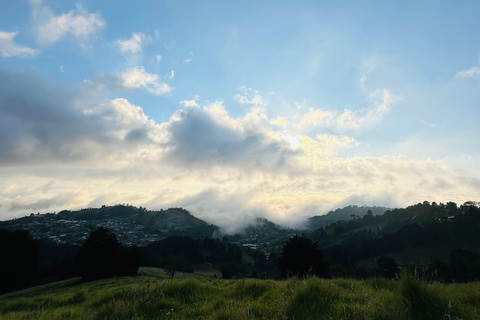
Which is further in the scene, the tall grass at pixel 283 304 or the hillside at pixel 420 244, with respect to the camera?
the hillside at pixel 420 244

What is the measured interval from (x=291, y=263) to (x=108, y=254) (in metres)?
47.9

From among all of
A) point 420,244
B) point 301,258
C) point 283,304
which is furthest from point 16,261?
point 420,244

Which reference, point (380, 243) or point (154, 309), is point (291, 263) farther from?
point (380, 243)

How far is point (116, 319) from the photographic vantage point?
231 inches

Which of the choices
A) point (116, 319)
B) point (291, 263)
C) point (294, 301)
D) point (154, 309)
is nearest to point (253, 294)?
point (294, 301)

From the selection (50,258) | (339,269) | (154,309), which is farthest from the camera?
(50,258)

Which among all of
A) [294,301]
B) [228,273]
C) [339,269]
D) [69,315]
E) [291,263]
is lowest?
[228,273]

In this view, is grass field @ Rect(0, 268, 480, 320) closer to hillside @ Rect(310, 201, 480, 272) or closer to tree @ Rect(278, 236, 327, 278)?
tree @ Rect(278, 236, 327, 278)

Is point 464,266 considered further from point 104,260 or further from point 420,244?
point 104,260

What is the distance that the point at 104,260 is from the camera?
6431 centimetres

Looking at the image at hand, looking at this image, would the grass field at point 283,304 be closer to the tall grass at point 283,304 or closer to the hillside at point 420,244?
the tall grass at point 283,304

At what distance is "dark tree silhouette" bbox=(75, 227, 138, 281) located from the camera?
6290cm

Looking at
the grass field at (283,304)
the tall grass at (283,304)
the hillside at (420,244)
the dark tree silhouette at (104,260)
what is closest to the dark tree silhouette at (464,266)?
the hillside at (420,244)

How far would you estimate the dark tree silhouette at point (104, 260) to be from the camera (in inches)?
2476
